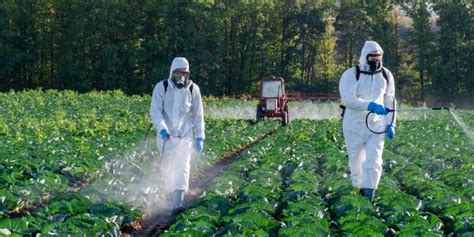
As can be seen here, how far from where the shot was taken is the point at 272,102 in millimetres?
28266

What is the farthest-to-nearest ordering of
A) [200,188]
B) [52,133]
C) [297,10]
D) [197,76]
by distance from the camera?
[297,10], [197,76], [52,133], [200,188]

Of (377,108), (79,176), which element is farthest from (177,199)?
(377,108)

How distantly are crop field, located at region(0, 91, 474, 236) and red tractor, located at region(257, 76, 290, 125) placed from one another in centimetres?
925

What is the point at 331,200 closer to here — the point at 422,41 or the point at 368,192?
the point at 368,192

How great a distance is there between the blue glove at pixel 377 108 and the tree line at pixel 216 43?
2042 inches

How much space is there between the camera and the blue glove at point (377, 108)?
882 cm

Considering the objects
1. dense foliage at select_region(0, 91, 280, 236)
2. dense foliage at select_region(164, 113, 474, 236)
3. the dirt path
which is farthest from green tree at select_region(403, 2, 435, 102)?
the dirt path

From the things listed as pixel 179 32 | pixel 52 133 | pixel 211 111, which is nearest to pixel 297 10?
pixel 179 32

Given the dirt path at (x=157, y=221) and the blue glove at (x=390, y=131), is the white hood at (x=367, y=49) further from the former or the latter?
the dirt path at (x=157, y=221)

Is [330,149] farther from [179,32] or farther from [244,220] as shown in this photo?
[179,32]

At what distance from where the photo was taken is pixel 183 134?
32.4 feet

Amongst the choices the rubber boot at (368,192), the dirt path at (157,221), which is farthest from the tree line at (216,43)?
the rubber boot at (368,192)

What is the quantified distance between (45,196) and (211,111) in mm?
27855

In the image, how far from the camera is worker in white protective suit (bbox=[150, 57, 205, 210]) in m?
9.76
